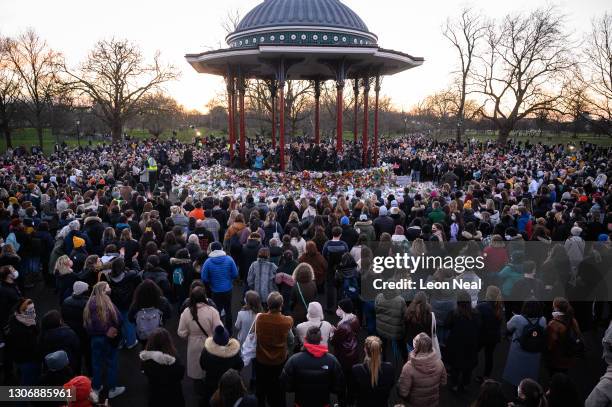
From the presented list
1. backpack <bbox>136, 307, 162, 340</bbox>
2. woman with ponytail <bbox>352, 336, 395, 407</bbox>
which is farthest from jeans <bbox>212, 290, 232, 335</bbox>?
woman with ponytail <bbox>352, 336, 395, 407</bbox>

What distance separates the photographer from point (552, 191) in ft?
45.9

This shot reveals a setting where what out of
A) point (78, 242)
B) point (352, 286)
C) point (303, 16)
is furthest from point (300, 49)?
point (352, 286)

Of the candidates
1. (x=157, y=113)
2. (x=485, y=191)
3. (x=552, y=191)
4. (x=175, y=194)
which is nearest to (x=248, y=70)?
(x=175, y=194)

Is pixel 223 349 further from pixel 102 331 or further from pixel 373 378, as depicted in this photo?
pixel 102 331

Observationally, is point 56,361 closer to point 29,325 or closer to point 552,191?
point 29,325

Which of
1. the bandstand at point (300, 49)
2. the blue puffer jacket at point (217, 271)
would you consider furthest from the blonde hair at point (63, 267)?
the bandstand at point (300, 49)

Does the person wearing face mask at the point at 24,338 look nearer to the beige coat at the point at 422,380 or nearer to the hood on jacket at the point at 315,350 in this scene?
the hood on jacket at the point at 315,350

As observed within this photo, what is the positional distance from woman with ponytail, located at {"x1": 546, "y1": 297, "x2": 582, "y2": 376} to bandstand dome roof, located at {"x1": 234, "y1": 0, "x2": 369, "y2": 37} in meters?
18.5

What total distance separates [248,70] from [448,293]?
21.6 meters

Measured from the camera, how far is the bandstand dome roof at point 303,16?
21.0m

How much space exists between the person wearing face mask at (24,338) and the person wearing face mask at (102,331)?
2.04ft

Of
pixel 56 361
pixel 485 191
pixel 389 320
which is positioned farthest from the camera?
pixel 485 191

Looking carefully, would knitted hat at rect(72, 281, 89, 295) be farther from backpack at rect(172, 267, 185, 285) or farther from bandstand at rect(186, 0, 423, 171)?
bandstand at rect(186, 0, 423, 171)

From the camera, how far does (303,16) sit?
2114cm
